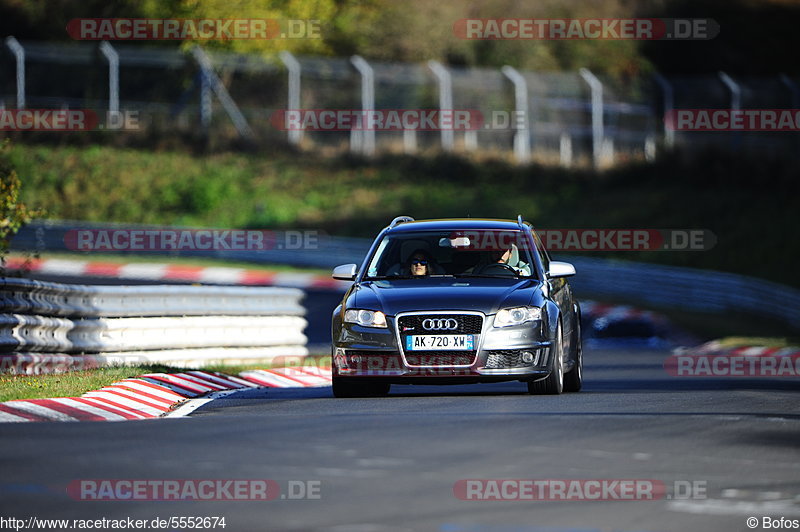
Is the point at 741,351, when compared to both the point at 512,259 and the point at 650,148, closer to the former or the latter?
the point at 512,259

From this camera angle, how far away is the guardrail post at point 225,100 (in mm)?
53562

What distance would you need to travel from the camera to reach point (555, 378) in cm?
1438

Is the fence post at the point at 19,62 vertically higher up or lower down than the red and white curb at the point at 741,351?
higher up

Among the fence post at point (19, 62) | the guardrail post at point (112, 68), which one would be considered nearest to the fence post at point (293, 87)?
the guardrail post at point (112, 68)

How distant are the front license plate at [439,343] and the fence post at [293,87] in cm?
3516

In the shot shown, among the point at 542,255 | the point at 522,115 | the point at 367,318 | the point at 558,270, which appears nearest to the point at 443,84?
the point at 522,115

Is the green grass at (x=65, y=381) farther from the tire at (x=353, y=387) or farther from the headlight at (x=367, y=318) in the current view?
the headlight at (x=367, y=318)

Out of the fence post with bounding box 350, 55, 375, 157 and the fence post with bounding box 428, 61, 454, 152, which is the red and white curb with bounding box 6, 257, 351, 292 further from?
the fence post with bounding box 428, 61, 454, 152

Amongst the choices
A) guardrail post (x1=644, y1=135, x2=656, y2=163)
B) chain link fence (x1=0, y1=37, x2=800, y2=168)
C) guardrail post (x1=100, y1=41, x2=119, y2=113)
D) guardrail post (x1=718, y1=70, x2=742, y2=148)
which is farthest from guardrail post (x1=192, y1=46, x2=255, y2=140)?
guardrail post (x1=718, y1=70, x2=742, y2=148)

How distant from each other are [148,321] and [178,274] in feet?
73.2

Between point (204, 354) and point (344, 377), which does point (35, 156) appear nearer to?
point (204, 354)

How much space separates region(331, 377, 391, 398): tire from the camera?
47.1ft

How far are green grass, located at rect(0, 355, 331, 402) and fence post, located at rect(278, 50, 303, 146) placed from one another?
106 ft

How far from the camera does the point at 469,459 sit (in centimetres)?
939
